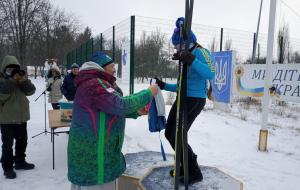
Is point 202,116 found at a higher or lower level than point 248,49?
lower

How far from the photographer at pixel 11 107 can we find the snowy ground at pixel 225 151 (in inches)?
11.0

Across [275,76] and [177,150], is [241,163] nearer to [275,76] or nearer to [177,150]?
[177,150]

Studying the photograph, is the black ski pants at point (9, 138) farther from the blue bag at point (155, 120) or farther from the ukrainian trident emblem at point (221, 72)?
the ukrainian trident emblem at point (221, 72)

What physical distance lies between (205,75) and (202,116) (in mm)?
6032

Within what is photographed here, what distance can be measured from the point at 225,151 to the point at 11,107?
142 inches

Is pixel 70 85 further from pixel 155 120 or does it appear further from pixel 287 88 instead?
pixel 287 88

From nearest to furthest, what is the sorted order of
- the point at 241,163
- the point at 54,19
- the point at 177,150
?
the point at 177,150, the point at 241,163, the point at 54,19

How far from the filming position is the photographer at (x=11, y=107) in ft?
12.8

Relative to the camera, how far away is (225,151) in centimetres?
511

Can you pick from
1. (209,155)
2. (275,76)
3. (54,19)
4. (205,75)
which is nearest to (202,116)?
(275,76)

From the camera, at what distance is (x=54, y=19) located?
108ft

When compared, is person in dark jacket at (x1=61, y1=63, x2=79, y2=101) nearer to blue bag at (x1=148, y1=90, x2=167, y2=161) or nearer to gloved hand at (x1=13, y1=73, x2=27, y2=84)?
gloved hand at (x1=13, y1=73, x2=27, y2=84)

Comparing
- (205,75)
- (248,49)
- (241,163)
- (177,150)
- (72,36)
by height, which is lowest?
(241,163)

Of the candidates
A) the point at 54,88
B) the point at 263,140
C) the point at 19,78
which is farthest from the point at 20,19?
the point at 263,140
